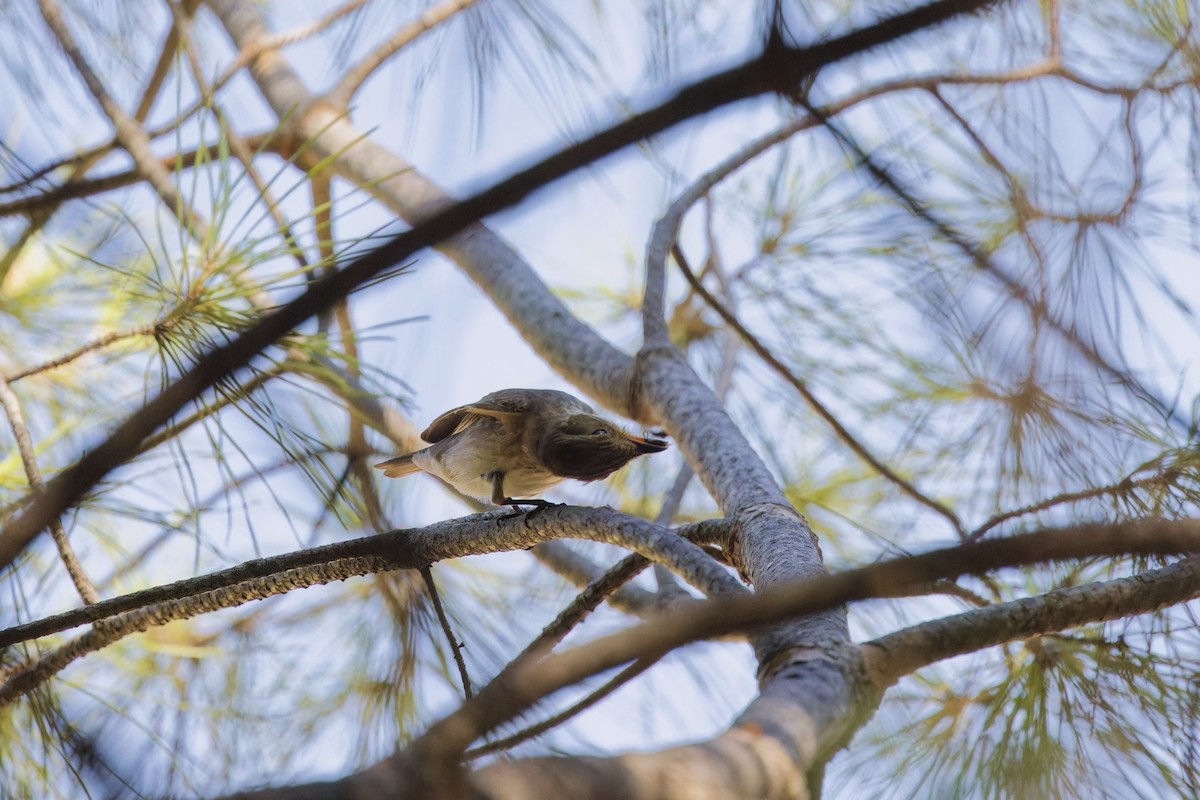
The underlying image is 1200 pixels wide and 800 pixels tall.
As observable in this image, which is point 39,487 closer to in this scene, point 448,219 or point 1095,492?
point 448,219

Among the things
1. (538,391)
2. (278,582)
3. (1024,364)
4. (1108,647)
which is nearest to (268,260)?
(538,391)

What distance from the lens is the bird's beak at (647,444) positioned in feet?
5.40

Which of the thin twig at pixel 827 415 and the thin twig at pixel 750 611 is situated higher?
the thin twig at pixel 827 415

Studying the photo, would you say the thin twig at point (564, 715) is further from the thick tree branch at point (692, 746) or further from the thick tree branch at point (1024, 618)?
the thick tree branch at point (1024, 618)

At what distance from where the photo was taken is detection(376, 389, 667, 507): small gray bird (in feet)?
5.49

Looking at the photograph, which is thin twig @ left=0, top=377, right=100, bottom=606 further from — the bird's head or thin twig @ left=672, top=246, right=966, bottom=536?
thin twig @ left=672, top=246, right=966, bottom=536

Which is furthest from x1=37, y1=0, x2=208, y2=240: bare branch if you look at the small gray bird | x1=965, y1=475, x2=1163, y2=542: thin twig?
x1=965, y1=475, x2=1163, y2=542: thin twig

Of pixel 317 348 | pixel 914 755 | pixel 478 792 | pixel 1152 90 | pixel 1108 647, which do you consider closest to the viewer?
pixel 478 792

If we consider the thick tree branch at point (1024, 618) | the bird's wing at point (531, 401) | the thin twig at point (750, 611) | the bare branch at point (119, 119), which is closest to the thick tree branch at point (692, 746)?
the thin twig at point (750, 611)

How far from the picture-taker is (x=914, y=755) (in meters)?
1.56

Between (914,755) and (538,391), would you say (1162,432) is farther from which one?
(538,391)

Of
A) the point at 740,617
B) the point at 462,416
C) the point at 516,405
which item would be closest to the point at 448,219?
the point at 740,617

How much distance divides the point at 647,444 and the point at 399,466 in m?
0.68

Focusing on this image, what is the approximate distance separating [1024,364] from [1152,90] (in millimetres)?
455
